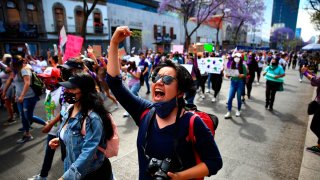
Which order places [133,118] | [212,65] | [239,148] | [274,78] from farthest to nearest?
1. [212,65]
2. [274,78]
3. [239,148]
4. [133,118]

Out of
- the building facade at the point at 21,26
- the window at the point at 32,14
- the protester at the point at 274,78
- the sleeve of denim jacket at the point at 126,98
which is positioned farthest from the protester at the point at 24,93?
the window at the point at 32,14

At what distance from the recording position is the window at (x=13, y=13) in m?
21.5

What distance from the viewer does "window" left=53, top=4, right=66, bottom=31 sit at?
81.4ft

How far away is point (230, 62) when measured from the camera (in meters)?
6.91

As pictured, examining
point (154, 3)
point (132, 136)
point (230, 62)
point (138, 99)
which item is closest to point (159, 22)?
point (154, 3)

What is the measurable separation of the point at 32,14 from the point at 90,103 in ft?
83.7

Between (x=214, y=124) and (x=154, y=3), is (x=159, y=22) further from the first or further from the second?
(x=214, y=124)

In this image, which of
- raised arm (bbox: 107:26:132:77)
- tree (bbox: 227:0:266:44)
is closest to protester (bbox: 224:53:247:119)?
raised arm (bbox: 107:26:132:77)

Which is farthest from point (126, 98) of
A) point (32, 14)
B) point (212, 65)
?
point (32, 14)

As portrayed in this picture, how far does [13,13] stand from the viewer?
21.9 m

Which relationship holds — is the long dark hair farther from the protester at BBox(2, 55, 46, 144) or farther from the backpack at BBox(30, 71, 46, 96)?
the backpack at BBox(30, 71, 46, 96)

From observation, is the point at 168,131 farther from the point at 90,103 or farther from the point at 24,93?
the point at 24,93

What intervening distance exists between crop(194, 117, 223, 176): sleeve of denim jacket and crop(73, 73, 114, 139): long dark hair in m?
1.03

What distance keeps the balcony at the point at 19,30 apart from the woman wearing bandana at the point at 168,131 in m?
24.1
